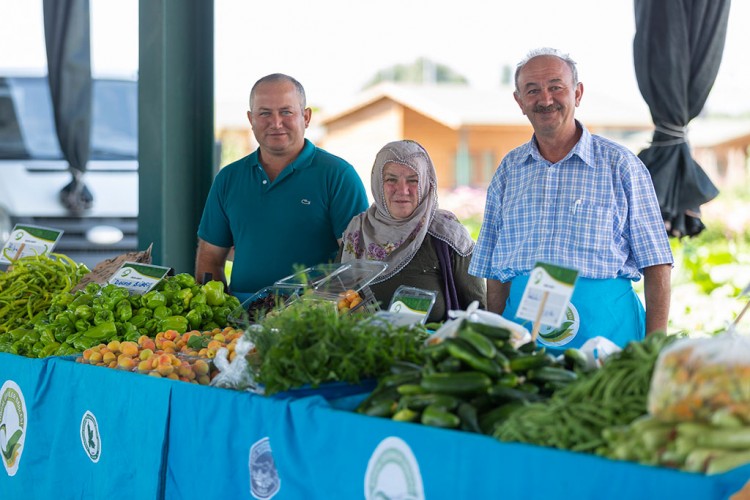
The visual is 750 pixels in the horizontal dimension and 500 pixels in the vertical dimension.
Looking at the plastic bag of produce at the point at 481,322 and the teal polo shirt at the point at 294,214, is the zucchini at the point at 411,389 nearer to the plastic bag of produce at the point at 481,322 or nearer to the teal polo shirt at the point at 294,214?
the plastic bag of produce at the point at 481,322

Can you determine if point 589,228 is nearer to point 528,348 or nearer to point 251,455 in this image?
point 528,348

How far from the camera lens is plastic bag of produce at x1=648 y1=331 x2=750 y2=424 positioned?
1.66m

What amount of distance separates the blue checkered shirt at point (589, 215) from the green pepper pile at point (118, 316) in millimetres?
1170

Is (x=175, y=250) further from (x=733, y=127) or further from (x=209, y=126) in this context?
(x=733, y=127)

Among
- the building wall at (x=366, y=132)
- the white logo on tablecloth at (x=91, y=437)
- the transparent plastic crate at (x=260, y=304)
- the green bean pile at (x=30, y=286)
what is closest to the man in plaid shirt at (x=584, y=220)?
the transparent plastic crate at (x=260, y=304)

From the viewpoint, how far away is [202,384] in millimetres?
2670

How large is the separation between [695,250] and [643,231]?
5.45 m

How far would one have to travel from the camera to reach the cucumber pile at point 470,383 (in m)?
1.98

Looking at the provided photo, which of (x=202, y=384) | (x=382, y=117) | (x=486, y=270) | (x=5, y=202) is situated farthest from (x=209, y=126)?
(x=382, y=117)

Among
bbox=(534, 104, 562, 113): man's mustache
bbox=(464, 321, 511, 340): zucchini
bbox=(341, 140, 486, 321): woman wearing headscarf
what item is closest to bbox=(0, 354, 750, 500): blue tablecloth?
bbox=(464, 321, 511, 340): zucchini

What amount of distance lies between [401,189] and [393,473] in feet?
5.49

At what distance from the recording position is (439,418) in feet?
6.42

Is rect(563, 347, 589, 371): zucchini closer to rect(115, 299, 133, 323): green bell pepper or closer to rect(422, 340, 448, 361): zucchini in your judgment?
rect(422, 340, 448, 361): zucchini

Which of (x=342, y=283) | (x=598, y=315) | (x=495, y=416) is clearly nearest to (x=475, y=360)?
(x=495, y=416)
